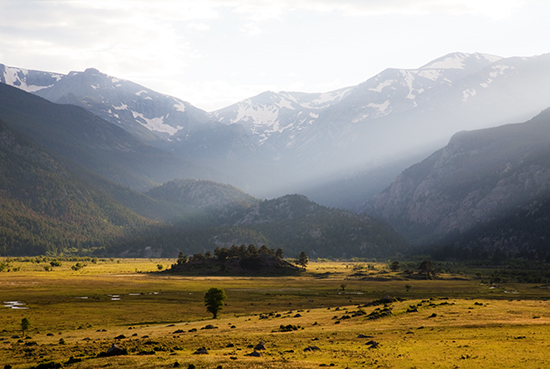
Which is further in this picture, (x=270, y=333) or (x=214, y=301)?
(x=214, y=301)

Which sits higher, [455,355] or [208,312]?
[455,355]

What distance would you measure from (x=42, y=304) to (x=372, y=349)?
8513 cm

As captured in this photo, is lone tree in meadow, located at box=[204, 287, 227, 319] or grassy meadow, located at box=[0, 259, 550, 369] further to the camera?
lone tree in meadow, located at box=[204, 287, 227, 319]

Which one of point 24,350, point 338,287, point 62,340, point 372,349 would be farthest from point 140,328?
point 338,287

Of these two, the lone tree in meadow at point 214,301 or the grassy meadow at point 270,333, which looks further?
the lone tree in meadow at point 214,301

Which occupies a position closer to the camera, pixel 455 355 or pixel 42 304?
pixel 455 355

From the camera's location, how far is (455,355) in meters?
47.4

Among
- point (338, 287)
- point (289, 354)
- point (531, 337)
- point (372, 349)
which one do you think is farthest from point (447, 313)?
point (338, 287)

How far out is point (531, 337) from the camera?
55.3m

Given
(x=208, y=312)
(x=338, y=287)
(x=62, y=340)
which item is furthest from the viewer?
(x=338, y=287)

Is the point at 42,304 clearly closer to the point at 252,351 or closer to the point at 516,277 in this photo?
the point at 252,351

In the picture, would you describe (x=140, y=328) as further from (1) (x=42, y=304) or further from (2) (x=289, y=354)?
(1) (x=42, y=304)

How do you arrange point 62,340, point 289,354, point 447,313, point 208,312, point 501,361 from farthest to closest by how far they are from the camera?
point 208,312 < point 447,313 < point 62,340 < point 289,354 < point 501,361

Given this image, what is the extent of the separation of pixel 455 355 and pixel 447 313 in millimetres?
31557
